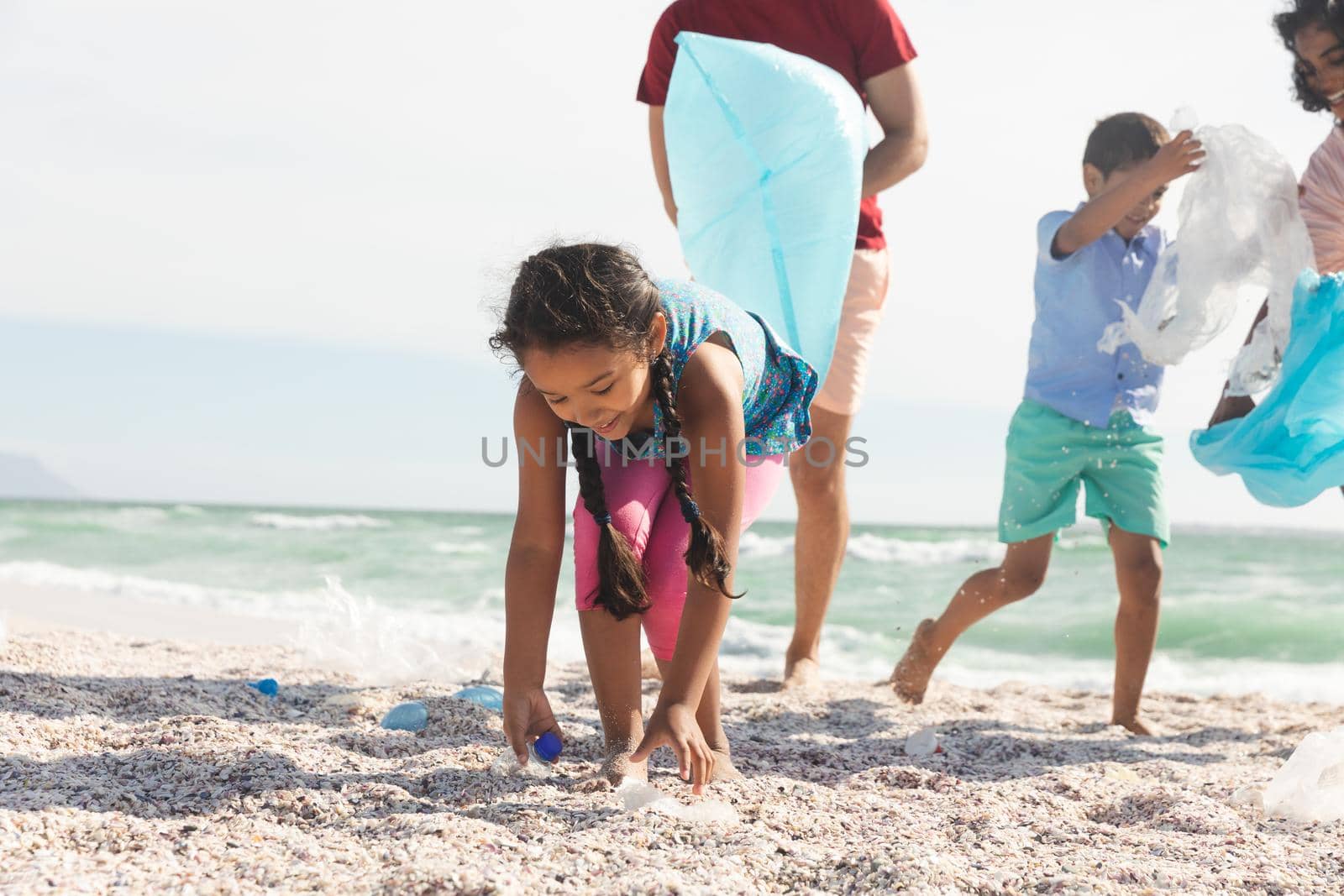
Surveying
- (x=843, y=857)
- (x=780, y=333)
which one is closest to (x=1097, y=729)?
(x=780, y=333)

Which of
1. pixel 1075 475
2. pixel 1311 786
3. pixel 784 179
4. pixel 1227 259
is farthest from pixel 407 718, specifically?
pixel 1227 259

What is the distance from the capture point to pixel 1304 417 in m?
2.79

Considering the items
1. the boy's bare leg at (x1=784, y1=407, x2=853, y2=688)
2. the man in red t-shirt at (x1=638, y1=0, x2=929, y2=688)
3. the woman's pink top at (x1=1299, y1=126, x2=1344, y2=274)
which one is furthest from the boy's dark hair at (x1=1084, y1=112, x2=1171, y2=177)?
the boy's bare leg at (x1=784, y1=407, x2=853, y2=688)

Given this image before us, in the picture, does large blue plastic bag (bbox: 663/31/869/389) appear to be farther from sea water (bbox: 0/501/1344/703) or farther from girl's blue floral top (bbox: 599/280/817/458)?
sea water (bbox: 0/501/1344/703)

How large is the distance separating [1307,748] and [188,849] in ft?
6.69

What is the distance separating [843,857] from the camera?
164 cm

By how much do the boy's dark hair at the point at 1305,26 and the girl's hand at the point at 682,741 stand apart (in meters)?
2.36

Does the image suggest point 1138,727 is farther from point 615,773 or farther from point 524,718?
point 524,718

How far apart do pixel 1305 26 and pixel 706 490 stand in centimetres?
208

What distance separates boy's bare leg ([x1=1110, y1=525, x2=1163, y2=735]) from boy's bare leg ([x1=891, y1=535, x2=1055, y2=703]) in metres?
0.22

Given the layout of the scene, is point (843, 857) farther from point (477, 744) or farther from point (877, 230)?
point (877, 230)

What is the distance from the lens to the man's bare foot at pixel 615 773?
2002mm

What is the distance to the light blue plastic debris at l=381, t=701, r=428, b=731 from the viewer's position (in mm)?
2545

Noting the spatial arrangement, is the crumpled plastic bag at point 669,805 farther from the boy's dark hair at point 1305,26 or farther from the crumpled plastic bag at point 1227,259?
the boy's dark hair at point 1305,26
